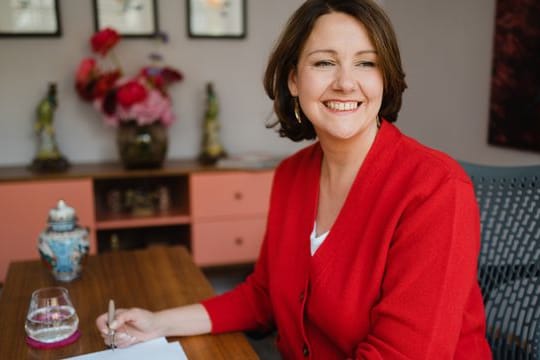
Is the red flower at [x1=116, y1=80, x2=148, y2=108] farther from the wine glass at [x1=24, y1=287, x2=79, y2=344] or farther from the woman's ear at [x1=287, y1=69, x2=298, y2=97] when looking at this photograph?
the wine glass at [x1=24, y1=287, x2=79, y2=344]

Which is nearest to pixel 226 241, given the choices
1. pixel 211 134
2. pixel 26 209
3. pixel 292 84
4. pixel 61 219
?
pixel 211 134

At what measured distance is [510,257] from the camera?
1.36 m

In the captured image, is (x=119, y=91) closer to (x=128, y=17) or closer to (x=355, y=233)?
(x=128, y=17)

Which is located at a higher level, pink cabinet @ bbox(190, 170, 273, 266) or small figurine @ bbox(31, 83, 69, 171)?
small figurine @ bbox(31, 83, 69, 171)

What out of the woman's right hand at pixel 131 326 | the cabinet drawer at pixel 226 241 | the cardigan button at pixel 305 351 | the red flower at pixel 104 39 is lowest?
the cabinet drawer at pixel 226 241

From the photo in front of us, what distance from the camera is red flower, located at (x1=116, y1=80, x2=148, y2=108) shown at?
3.00 meters

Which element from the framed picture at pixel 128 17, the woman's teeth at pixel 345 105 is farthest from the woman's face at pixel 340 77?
the framed picture at pixel 128 17

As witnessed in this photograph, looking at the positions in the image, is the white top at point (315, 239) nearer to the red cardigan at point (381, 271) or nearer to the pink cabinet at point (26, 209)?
the red cardigan at point (381, 271)

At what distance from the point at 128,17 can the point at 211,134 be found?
80 centimetres

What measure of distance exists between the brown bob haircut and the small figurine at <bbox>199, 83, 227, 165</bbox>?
1.94m

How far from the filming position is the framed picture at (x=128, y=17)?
3219 millimetres

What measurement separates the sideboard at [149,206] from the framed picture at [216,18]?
774mm

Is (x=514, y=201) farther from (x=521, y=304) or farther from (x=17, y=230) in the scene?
(x=17, y=230)

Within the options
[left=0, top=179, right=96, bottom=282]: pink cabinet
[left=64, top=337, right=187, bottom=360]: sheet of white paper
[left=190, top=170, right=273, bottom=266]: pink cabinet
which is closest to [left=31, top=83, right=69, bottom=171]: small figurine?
[left=0, top=179, right=96, bottom=282]: pink cabinet
